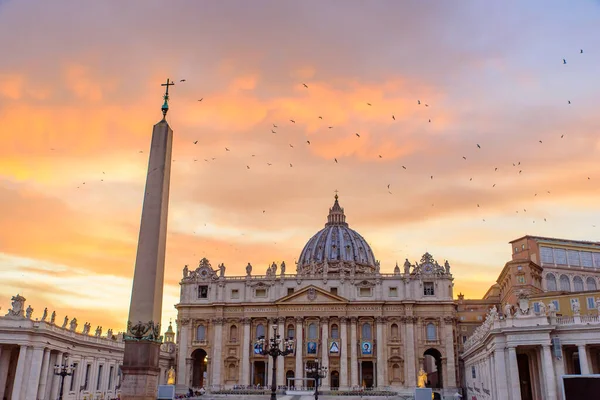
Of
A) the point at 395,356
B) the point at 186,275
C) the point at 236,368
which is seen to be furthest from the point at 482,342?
the point at 186,275

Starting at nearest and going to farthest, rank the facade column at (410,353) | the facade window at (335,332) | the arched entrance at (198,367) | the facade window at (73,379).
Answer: the facade window at (73,379)
the facade column at (410,353)
the facade window at (335,332)
the arched entrance at (198,367)

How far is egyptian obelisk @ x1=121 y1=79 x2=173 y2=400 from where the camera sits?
768 inches

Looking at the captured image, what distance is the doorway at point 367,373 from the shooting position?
82875 mm

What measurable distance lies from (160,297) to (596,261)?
237 feet

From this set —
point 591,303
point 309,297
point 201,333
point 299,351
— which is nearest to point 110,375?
point 201,333

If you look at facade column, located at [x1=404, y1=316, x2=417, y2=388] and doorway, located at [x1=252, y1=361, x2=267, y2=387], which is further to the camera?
doorway, located at [x1=252, y1=361, x2=267, y2=387]

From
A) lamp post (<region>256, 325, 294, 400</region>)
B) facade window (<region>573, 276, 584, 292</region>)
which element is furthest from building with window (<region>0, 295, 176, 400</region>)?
facade window (<region>573, 276, 584, 292</region>)

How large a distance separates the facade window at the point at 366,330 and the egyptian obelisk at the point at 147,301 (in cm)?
6412

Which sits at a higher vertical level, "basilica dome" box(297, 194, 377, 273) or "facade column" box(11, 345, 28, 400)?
"basilica dome" box(297, 194, 377, 273)

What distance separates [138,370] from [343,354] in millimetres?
63524

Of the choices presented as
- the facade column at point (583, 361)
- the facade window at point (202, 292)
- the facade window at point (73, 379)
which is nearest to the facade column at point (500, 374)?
the facade column at point (583, 361)

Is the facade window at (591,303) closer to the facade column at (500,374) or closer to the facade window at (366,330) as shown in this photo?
the facade column at (500,374)

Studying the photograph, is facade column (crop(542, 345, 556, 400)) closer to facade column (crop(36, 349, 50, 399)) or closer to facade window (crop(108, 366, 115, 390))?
facade column (crop(36, 349, 50, 399))

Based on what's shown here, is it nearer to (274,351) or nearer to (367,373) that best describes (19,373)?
(274,351)
